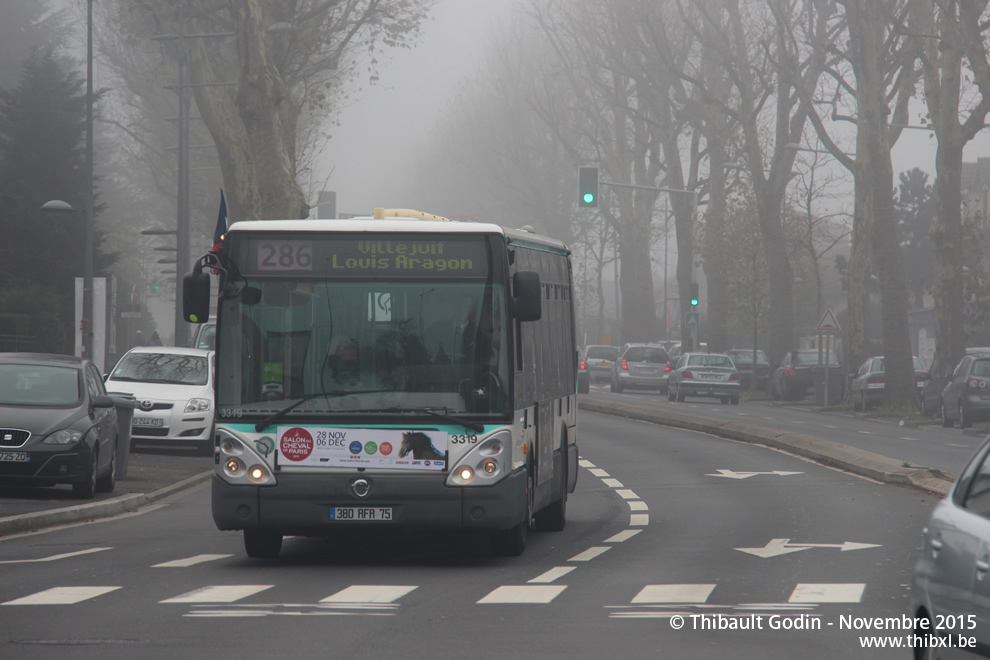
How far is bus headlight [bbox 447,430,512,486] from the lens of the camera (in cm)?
1048

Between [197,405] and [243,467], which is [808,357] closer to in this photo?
[197,405]

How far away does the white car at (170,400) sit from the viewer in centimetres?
2223

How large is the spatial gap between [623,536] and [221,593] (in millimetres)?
4248

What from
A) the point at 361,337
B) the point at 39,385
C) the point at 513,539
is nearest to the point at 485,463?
the point at 513,539

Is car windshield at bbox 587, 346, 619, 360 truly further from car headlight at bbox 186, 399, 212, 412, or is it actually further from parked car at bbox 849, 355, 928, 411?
car headlight at bbox 186, 399, 212, 412

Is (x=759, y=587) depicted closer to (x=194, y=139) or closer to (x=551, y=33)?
(x=551, y=33)

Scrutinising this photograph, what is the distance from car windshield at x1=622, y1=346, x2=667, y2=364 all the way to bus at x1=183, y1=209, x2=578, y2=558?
42.8 metres

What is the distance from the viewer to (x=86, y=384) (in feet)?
53.7

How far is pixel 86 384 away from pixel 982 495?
1251cm

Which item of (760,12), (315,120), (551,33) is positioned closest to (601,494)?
(760,12)

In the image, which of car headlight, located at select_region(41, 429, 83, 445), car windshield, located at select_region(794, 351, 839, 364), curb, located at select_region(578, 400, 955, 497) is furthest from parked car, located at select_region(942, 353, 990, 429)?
car headlight, located at select_region(41, 429, 83, 445)

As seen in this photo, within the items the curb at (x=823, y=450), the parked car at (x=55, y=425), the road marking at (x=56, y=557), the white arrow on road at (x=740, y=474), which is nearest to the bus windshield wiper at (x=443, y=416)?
the road marking at (x=56, y=557)

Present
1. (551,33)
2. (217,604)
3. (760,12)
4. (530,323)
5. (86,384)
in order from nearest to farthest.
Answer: (217,604) → (530,323) → (86,384) → (760,12) → (551,33)

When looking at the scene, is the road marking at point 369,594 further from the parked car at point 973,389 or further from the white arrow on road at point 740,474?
the parked car at point 973,389
